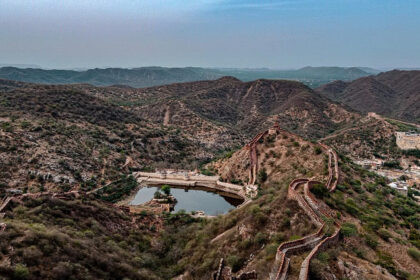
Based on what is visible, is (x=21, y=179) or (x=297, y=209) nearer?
(x=297, y=209)

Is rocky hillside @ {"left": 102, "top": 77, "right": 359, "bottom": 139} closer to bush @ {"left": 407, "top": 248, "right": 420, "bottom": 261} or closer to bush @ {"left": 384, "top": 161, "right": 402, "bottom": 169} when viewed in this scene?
bush @ {"left": 384, "top": 161, "right": 402, "bottom": 169}

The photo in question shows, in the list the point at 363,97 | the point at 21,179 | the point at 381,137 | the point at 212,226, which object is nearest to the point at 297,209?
the point at 212,226

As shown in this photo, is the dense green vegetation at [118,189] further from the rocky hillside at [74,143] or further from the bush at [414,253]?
the bush at [414,253]

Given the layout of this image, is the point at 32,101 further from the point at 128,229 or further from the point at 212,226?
the point at 212,226

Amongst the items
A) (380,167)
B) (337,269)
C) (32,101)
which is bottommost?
(380,167)

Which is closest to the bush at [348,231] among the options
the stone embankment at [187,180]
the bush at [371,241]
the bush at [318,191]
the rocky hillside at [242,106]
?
the bush at [371,241]

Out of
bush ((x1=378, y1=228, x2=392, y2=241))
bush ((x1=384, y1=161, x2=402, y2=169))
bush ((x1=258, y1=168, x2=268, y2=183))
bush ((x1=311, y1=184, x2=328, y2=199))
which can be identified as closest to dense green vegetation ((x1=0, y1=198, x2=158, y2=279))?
bush ((x1=311, y1=184, x2=328, y2=199))
